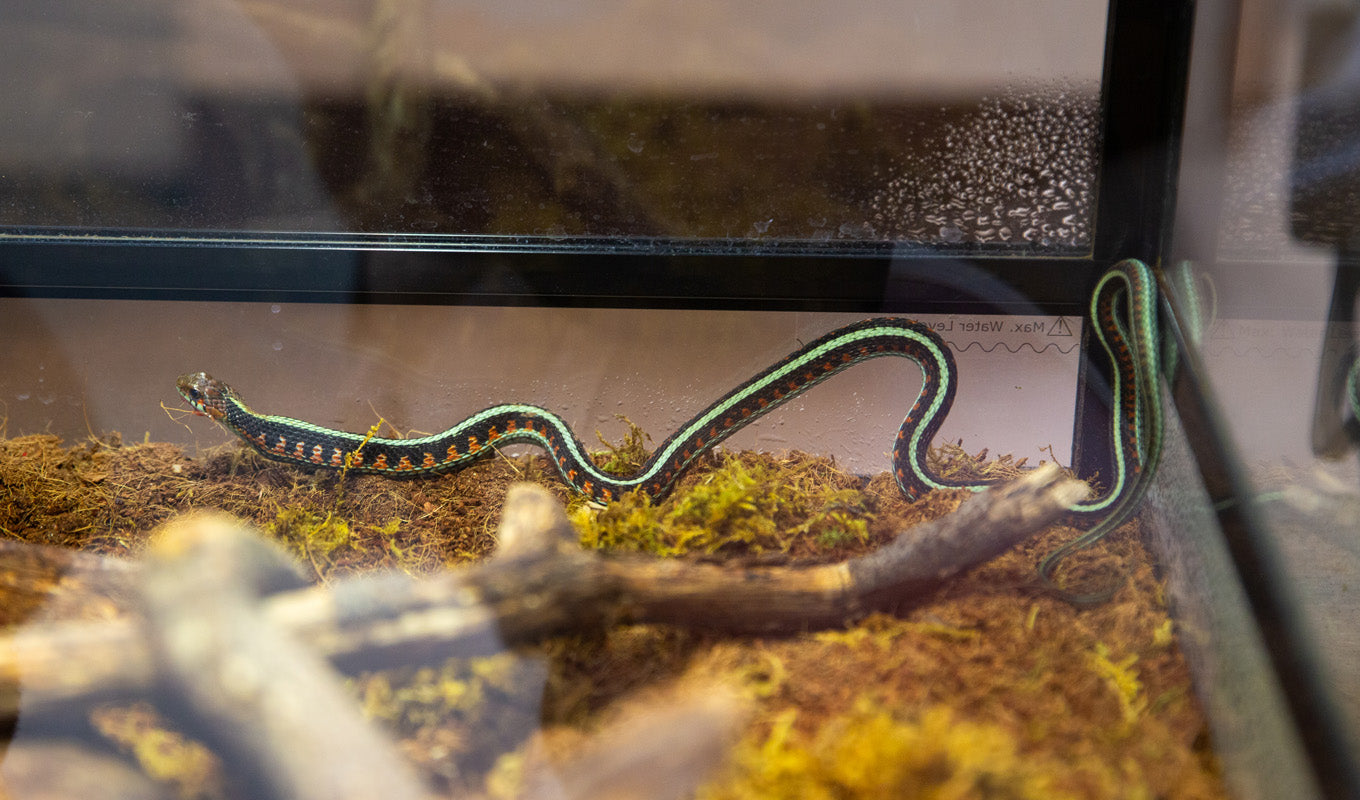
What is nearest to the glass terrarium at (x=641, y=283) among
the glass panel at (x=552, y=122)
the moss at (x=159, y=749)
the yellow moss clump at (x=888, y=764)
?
the glass panel at (x=552, y=122)

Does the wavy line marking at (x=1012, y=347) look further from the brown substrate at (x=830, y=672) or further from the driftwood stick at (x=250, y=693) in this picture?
the driftwood stick at (x=250, y=693)

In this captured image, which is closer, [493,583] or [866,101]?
[493,583]

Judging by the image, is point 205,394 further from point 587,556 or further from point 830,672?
point 830,672

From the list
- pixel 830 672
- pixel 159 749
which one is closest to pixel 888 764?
pixel 830 672

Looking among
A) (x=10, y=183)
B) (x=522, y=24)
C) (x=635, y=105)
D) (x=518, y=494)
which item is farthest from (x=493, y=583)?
(x=10, y=183)

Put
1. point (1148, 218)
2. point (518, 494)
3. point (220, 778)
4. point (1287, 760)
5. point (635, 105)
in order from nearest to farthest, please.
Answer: point (220, 778) → point (1287, 760) → point (518, 494) → point (1148, 218) → point (635, 105)

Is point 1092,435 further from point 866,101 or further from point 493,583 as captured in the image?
point 493,583

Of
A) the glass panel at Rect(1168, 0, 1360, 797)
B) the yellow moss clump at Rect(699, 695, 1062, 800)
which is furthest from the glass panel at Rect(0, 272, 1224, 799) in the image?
the glass panel at Rect(1168, 0, 1360, 797)
